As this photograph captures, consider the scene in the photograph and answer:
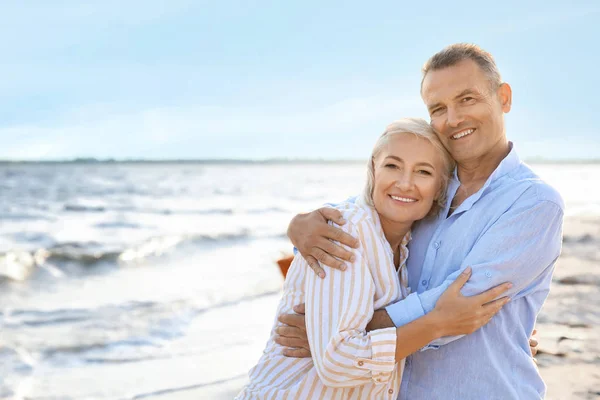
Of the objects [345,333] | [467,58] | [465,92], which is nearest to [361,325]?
[345,333]

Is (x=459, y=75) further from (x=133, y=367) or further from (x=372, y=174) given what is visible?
(x=133, y=367)

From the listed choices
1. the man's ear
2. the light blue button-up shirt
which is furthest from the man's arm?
the man's ear

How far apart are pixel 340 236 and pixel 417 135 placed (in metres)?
Result: 0.63

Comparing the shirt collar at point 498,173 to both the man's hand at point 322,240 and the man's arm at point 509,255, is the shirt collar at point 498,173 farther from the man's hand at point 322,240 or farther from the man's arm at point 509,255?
the man's hand at point 322,240

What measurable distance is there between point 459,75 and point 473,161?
1.38ft

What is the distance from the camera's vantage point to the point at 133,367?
560cm

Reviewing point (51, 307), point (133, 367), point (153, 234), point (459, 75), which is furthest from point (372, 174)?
point (153, 234)

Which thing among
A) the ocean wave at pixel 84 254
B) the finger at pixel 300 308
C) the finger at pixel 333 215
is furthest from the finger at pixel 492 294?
the ocean wave at pixel 84 254

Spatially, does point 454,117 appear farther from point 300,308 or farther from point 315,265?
point 300,308

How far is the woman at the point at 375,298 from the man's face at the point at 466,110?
0.10 metres

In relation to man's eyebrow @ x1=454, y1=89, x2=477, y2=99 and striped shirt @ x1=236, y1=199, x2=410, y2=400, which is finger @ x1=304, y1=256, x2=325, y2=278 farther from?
man's eyebrow @ x1=454, y1=89, x2=477, y2=99

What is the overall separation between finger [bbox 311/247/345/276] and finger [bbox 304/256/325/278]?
0.02m

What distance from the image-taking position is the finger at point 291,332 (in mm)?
2605

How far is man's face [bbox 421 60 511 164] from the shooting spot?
9.37 ft
